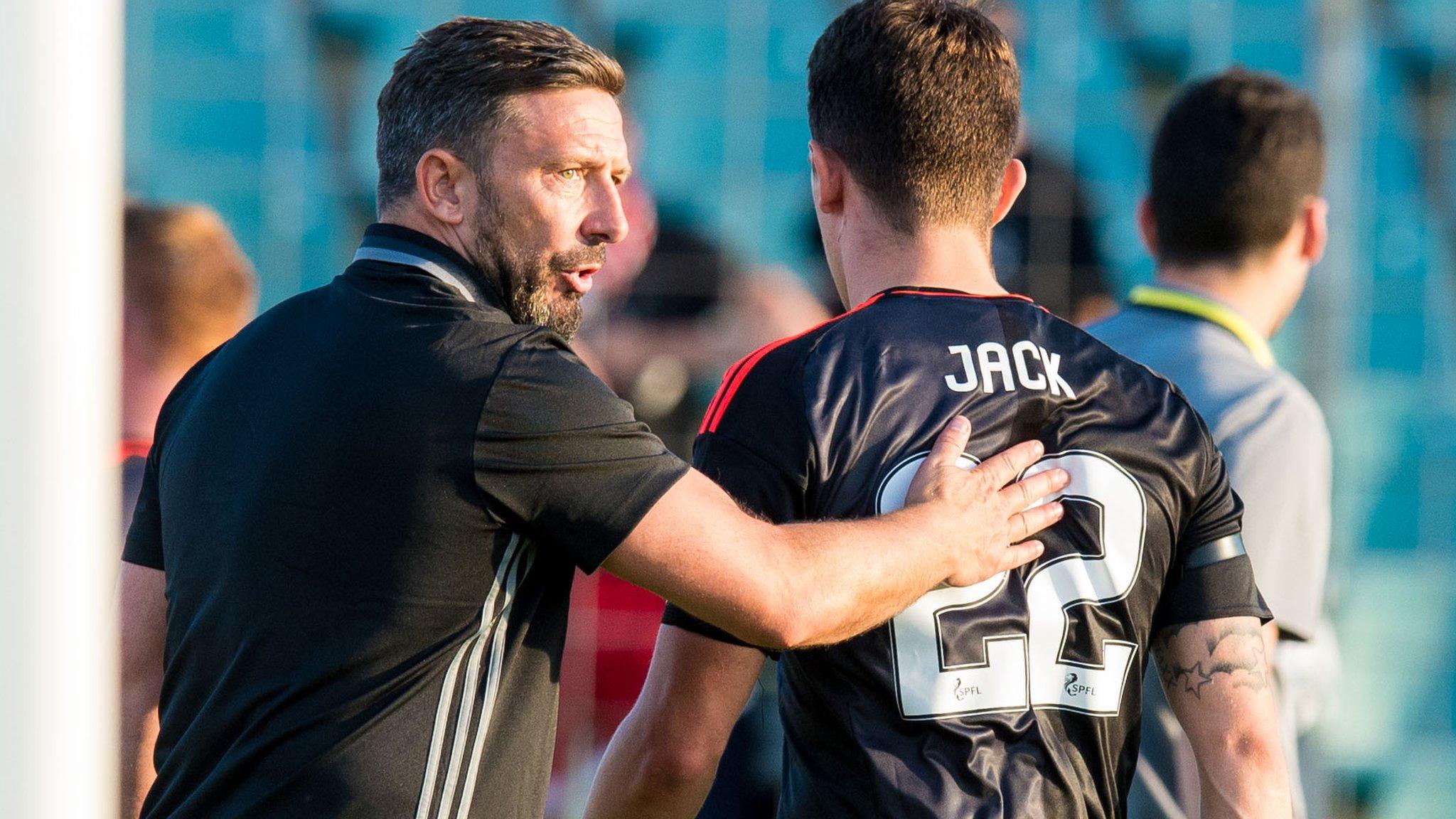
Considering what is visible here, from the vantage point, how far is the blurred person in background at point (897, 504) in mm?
1859

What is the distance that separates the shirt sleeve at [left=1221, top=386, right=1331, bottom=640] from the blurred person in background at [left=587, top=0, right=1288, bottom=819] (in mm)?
647

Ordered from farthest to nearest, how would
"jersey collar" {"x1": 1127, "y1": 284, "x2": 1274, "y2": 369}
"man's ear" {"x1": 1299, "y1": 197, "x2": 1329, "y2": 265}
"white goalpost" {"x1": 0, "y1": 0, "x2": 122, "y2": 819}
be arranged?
"man's ear" {"x1": 1299, "y1": 197, "x2": 1329, "y2": 265}
"jersey collar" {"x1": 1127, "y1": 284, "x2": 1274, "y2": 369}
"white goalpost" {"x1": 0, "y1": 0, "x2": 122, "y2": 819}

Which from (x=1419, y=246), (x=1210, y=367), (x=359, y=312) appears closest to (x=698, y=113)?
(x=1419, y=246)

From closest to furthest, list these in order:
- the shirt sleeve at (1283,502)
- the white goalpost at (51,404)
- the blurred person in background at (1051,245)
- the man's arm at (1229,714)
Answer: the white goalpost at (51,404) < the man's arm at (1229,714) < the shirt sleeve at (1283,502) < the blurred person in background at (1051,245)

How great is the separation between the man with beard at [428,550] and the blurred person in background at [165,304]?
5.49 feet

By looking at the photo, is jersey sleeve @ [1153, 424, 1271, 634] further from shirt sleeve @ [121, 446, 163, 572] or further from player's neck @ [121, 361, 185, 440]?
player's neck @ [121, 361, 185, 440]

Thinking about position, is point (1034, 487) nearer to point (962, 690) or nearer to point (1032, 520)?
point (1032, 520)

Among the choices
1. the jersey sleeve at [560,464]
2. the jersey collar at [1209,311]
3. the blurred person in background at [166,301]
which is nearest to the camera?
the jersey sleeve at [560,464]

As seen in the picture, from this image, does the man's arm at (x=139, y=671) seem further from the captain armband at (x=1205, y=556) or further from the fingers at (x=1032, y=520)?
the captain armband at (x=1205, y=556)

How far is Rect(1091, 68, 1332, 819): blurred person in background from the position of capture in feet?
8.90

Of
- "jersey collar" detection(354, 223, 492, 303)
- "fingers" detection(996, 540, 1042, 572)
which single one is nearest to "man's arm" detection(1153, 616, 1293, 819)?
"fingers" detection(996, 540, 1042, 572)

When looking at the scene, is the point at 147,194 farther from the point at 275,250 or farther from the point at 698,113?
the point at 698,113

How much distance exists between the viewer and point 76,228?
0.98 meters

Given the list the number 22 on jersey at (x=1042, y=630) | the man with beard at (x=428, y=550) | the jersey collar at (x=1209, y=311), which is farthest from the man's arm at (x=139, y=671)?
the jersey collar at (x=1209, y=311)
